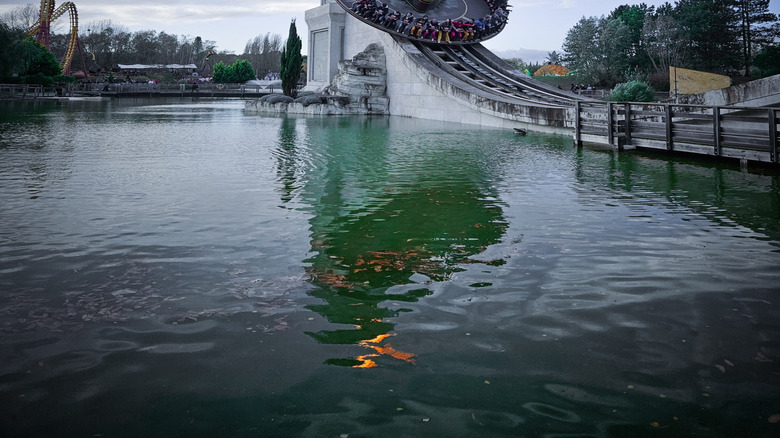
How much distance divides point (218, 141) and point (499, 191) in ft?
33.2

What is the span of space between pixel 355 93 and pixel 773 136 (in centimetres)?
2646

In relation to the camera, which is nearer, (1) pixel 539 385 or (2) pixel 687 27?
(1) pixel 539 385

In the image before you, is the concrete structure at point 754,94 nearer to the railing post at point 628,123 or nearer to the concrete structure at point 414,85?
the railing post at point 628,123

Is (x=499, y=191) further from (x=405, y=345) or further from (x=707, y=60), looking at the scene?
(x=707, y=60)

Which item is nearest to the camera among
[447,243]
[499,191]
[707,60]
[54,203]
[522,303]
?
[522,303]

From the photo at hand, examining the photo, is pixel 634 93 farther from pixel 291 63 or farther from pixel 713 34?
pixel 713 34

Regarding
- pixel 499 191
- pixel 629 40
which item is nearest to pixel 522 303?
pixel 499 191

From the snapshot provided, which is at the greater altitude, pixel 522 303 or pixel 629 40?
pixel 629 40

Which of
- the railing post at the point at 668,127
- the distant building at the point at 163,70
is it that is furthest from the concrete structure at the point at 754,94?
the distant building at the point at 163,70

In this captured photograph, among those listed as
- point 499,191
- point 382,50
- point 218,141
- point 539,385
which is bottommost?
point 539,385

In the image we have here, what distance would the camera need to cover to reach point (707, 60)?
5372 centimetres

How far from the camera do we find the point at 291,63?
41031 mm

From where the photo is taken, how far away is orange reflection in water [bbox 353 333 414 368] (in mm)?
3832

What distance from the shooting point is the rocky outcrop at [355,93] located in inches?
1375
